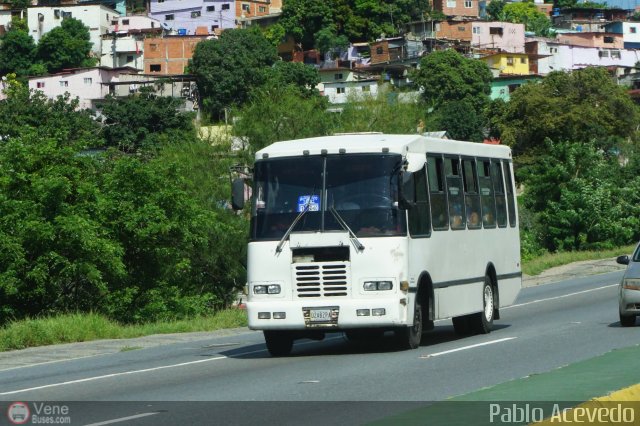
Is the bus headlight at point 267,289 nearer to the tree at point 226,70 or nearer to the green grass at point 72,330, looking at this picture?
the green grass at point 72,330

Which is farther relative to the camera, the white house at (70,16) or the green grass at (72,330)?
the white house at (70,16)

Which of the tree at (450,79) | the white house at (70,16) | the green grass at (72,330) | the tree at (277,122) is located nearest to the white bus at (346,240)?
the green grass at (72,330)

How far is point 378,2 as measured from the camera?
149375mm

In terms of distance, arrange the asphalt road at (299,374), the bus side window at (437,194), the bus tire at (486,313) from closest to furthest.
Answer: the asphalt road at (299,374) < the bus side window at (437,194) < the bus tire at (486,313)

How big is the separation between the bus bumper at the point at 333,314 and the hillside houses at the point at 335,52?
340 feet

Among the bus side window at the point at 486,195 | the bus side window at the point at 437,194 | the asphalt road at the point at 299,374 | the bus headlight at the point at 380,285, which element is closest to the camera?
the asphalt road at the point at 299,374

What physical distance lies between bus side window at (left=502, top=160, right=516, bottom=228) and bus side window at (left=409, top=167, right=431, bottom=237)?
16.9ft

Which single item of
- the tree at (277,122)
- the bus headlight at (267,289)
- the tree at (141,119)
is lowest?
the bus headlight at (267,289)

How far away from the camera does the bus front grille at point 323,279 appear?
19281mm

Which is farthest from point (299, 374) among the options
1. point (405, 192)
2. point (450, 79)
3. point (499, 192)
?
point (450, 79)

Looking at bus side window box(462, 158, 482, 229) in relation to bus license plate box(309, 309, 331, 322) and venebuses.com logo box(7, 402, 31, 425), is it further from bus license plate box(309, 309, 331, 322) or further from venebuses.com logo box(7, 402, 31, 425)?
venebuses.com logo box(7, 402, 31, 425)

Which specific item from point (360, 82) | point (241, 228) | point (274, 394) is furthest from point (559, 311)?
point (360, 82)

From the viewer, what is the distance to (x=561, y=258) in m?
54.7

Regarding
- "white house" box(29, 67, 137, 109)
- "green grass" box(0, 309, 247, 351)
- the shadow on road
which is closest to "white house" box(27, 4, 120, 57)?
"white house" box(29, 67, 137, 109)
